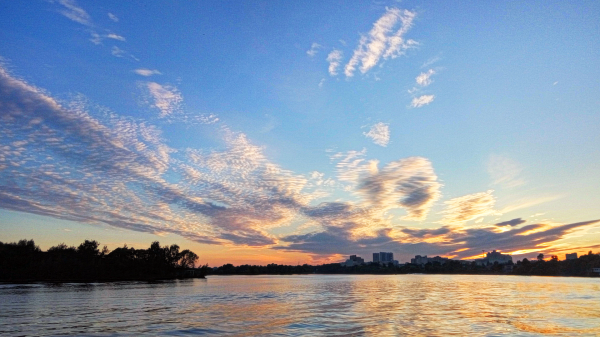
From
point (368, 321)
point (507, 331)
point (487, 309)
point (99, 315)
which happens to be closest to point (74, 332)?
point (99, 315)

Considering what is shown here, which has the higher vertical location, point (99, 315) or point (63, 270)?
point (63, 270)

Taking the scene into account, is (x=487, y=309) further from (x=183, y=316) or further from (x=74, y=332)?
(x=74, y=332)

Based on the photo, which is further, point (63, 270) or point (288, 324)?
point (63, 270)

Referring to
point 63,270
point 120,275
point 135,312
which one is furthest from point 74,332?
point 120,275

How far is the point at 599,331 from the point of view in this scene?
3756 centimetres

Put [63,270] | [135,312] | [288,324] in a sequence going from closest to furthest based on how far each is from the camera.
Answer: [288,324]
[135,312]
[63,270]

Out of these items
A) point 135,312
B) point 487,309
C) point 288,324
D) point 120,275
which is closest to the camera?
point 288,324

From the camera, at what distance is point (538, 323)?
4338cm

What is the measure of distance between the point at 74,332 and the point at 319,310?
28836mm

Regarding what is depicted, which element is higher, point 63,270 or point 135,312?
point 63,270

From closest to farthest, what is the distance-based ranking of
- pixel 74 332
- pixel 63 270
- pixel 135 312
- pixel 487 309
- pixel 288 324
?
pixel 74 332, pixel 288 324, pixel 135 312, pixel 487 309, pixel 63 270

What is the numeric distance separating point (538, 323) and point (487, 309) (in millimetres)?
13824

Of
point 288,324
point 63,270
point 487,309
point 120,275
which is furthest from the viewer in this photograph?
point 120,275

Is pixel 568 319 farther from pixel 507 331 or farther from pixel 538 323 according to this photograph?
pixel 507 331
